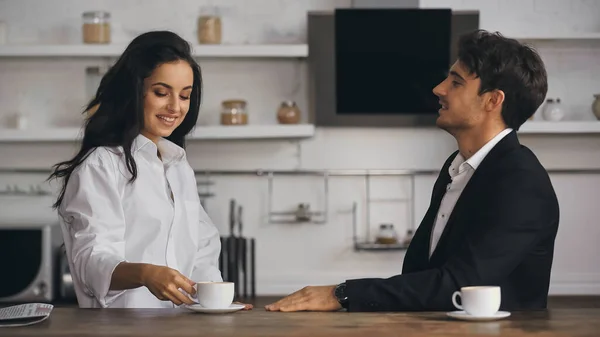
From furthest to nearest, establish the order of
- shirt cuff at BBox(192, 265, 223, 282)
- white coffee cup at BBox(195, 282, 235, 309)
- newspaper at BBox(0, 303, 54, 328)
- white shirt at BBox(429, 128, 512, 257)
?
shirt cuff at BBox(192, 265, 223, 282), white shirt at BBox(429, 128, 512, 257), white coffee cup at BBox(195, 282, 235, 309), newspaper at BBox(0, 303, 54, 328)

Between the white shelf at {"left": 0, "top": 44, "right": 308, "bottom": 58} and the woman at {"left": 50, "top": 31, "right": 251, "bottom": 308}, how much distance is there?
1623 mm

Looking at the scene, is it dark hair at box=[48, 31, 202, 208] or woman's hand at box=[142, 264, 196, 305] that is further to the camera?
dark hair at box=[48, 31, 202, 208]

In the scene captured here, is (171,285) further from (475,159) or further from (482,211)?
(475,159)

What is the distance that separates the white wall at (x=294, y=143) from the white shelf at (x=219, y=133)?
18 centimetres

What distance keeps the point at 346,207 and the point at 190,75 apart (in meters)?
2.05

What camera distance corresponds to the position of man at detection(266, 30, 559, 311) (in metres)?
2.18

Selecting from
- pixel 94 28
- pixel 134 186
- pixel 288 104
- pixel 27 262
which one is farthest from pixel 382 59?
pixel 134 186

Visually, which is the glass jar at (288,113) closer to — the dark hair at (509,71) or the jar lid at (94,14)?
the jar lid at (94,14)

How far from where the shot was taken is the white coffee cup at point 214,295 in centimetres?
200

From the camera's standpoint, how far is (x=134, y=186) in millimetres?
2432

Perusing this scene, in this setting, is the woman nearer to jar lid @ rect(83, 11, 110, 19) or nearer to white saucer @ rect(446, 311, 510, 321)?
white saucer @ rect(446, 311, 510, 321)

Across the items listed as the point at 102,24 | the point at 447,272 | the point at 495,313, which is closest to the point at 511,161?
the point at 447,272

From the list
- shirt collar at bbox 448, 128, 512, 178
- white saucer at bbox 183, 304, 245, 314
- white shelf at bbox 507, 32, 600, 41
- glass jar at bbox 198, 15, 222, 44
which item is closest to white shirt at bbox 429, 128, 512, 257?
shirt collar at bbox 448, 128, 512, 178

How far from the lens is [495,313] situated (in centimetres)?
193
